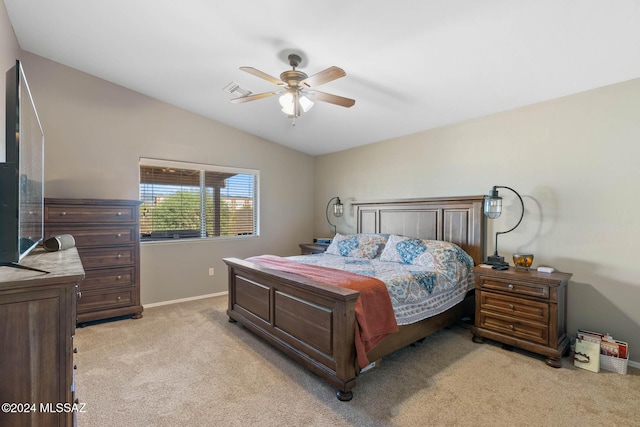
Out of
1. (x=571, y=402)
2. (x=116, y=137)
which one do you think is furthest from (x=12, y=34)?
(x=571, y=402)

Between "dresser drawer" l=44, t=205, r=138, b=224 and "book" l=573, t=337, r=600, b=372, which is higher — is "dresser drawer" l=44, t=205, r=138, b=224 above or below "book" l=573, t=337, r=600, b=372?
above

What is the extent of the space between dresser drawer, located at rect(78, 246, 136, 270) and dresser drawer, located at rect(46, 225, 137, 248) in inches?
2.8

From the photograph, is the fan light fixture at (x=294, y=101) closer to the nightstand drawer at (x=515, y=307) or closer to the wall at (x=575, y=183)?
the wall at (x=575, y=183)

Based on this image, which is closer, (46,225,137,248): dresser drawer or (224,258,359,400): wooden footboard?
(224,258,359,400): wooden footboard

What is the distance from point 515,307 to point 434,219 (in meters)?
1.40

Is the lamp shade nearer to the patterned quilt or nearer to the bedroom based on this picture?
the bedroom

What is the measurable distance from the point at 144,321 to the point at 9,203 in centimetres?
289

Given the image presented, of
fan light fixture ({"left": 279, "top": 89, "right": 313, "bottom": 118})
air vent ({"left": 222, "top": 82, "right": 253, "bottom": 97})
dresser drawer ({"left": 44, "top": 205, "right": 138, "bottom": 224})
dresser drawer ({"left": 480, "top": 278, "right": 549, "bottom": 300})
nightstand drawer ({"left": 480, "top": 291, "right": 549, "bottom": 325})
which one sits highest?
air vent ({"left": 222, "top": 82, "right": 253, "bottom": 97})

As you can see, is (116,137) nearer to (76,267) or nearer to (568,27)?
(76,267)

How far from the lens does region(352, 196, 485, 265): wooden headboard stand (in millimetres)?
3518

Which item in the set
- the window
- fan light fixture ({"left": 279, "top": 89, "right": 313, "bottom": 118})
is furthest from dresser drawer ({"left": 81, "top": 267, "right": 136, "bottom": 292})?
fan light fixture ({"left": 279, "top": 89, "right": 313, "bottom": 118})

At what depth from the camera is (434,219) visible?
3918mm

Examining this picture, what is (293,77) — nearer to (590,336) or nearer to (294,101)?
(294,101)

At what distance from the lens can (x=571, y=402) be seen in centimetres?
210
